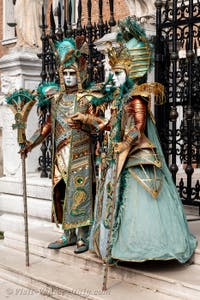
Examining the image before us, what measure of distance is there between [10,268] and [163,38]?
3.15 m

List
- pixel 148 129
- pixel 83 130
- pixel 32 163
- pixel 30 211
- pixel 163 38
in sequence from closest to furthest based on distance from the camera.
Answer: pixel 148 129 → pixel 83 130 → pixel 163 38 → pixel 30 211 → pixel 32 163

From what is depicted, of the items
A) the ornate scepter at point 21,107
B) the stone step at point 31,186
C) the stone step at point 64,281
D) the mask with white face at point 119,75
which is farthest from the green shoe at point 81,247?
the stone step at point 31,186

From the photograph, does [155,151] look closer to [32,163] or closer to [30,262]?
[30,262]

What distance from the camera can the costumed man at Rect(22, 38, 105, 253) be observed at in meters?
4.72

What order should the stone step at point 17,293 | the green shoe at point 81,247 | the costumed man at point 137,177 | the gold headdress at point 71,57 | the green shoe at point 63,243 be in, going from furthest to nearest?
the green shoe at point 63,243 → the green shoe at point 81,247 → the gold headdress at point 71,57 → the stone step at point 17,293 → the costumed man at point 137,177

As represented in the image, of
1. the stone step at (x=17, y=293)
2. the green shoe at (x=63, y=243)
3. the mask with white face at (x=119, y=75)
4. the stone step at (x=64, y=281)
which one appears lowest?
the stone step at (x=17, y=293)

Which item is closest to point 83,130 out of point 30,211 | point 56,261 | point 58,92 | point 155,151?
point 58,92

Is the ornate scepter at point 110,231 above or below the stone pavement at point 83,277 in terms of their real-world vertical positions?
above

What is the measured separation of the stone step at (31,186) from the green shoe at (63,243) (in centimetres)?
162

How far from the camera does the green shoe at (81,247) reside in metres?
4.85

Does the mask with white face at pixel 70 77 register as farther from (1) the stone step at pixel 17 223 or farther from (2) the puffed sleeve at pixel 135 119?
(1) the stone step at pixel 17 223

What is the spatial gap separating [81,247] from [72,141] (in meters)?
1.02

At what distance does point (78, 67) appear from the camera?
4746mm

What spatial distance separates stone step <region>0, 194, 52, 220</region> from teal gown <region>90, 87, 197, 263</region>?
7.71 ft
